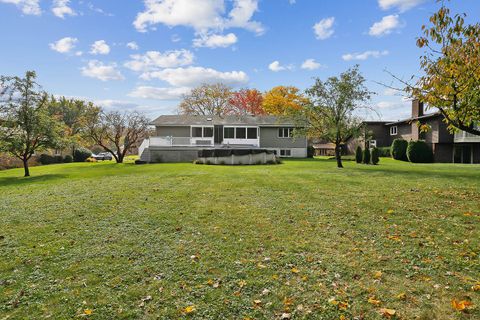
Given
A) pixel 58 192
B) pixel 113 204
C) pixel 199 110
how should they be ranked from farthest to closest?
pixel 199 110 < pixel 58 192 < pixel 113 204

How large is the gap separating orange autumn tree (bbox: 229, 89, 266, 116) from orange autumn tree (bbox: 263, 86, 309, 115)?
9.51 ft

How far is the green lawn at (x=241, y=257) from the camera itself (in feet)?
12.9

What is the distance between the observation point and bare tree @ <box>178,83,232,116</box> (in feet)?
186

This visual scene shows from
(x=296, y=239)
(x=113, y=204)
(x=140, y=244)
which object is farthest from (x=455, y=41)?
(x=113, y=204)

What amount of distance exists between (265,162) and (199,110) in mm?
34330

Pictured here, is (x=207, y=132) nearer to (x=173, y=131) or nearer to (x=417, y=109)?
(x=173, y=131)

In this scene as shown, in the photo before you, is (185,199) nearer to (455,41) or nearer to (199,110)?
(455,41)

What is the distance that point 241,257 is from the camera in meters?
5.41

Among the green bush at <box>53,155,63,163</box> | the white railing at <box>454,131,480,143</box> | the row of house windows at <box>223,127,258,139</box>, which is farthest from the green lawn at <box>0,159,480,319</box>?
the green bush at <box>53,155,63,163</box>

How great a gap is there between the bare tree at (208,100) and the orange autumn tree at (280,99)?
749cm

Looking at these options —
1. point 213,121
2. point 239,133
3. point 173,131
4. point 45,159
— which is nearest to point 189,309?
point 239,133

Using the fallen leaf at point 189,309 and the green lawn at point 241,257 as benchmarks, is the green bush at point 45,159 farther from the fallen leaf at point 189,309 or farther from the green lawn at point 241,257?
the fallen leaf at point 189,309

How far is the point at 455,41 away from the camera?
23.6 feet

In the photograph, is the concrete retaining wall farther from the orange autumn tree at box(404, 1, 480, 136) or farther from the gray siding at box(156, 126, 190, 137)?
the orange autumn tree at box(404, 1, 480, 136)
